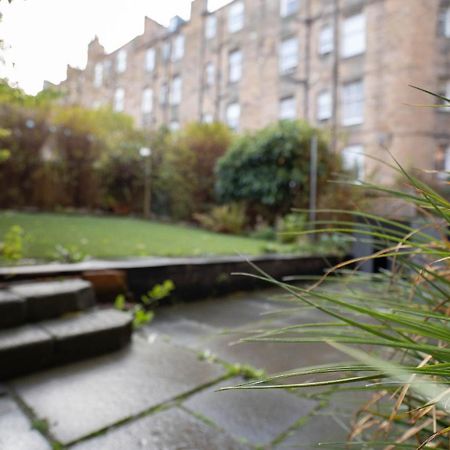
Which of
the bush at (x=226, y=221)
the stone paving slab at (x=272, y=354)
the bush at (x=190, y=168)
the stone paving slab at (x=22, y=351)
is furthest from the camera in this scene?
the bush at (x=190, y=168)

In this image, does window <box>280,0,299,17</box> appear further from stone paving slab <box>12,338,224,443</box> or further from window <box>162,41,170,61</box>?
stone paving slab <box>12,338,224,443</box>

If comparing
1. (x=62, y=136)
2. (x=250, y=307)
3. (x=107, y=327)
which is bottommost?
(x=250, y=307)

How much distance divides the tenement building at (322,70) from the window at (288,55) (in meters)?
0.04

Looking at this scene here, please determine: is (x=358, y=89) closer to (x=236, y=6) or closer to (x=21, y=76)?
(x=236, y=6)

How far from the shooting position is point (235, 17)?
1586 centimetres

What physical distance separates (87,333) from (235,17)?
17222 mm

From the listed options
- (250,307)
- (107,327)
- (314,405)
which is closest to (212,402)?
(314,405)

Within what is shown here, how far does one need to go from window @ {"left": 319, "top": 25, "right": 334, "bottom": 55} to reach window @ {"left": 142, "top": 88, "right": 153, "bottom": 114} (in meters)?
10.1

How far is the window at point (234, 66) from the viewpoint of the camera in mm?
15905

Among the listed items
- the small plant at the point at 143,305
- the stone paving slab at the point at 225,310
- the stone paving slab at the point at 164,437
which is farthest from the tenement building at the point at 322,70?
the stone paving slab at the point at 164,437

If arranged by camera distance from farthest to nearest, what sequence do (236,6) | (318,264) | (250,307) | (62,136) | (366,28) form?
(236,6)
(366,28)
(62,136)
(318,264)
(250,307)

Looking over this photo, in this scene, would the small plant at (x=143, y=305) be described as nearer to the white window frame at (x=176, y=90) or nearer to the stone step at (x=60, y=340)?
the stone step at (x=60, y=340)

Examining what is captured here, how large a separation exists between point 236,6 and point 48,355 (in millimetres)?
17677

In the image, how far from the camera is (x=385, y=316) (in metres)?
0.43
